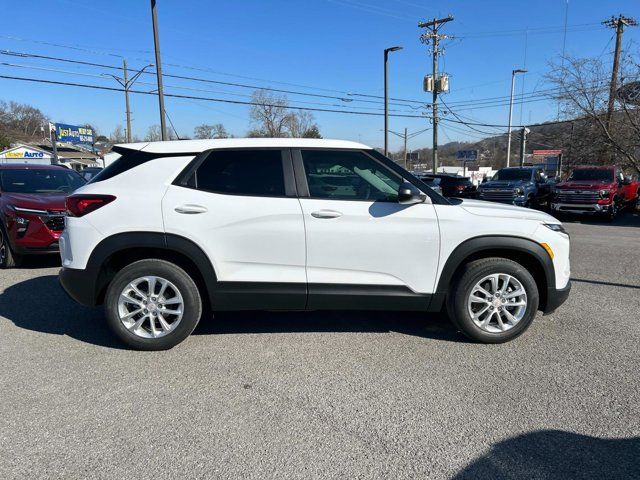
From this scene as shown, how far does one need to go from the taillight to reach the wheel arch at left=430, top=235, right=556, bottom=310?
9.73ft

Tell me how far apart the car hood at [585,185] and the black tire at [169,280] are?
15739 millimetres

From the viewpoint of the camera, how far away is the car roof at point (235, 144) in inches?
161

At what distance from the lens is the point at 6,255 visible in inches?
285

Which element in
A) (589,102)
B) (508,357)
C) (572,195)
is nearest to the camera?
(508,357)

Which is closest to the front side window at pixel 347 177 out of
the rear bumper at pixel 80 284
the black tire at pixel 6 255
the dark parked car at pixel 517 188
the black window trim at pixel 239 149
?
the black window trim at pixel 239 149

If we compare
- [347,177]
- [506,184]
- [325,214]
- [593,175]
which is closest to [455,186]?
[506,184]

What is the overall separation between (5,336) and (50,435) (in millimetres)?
2128

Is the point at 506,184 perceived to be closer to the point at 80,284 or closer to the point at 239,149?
the point at 239,149

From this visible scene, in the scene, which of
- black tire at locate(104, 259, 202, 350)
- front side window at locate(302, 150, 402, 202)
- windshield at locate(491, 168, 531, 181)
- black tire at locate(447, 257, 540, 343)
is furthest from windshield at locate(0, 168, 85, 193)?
windshield at locate(491, 168, 531, 181)

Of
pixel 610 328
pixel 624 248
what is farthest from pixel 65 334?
pixel 624 248

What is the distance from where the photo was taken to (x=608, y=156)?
75.9ft

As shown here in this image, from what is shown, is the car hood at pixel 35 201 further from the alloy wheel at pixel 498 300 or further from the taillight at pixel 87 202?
the alloy wheel at pixel 498 300

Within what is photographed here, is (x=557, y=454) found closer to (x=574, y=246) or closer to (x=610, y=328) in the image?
(x=610, y=328)

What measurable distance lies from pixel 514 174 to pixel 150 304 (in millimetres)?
17100
